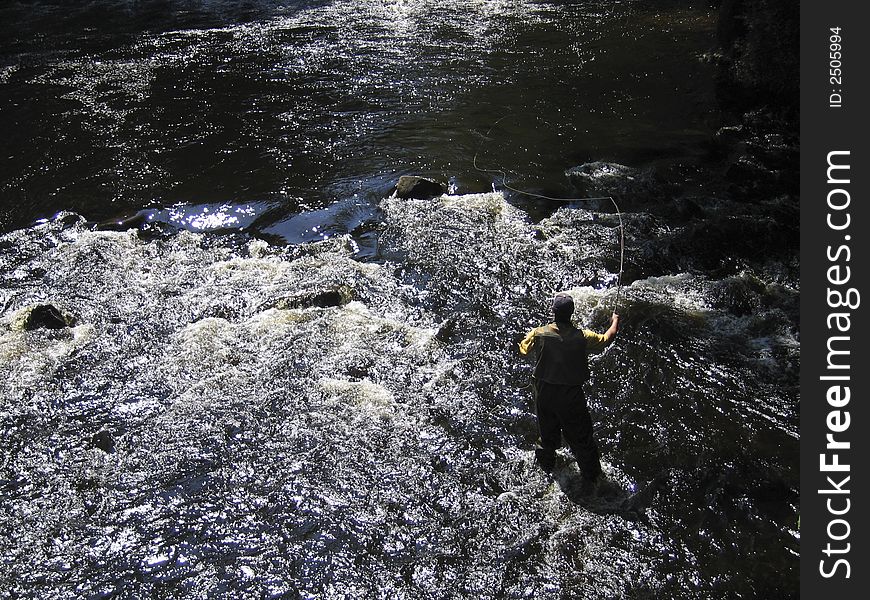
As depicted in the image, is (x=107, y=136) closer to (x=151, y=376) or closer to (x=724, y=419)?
(x=151, y=376)

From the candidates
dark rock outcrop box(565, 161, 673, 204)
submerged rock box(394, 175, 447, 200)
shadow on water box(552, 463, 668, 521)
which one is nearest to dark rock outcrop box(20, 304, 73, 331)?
submerged rock box(394, 175, 447, 200)

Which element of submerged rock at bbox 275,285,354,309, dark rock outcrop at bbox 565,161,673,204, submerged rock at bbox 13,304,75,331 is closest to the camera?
submerged rock at bbox 13,304,75,331

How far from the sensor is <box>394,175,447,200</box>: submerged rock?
1205cm

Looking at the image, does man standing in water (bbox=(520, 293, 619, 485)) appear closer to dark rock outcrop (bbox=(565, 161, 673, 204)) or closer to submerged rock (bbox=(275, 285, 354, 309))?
submerged rock (bbox=(275, 285, 354, 309))

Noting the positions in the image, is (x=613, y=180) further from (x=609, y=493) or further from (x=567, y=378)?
(x=609, y=493)

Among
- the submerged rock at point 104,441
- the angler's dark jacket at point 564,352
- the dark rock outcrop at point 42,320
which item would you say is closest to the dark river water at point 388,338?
Answer: the submerged rock at point 104,441

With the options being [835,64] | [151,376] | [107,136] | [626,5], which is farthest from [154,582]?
[626,5]

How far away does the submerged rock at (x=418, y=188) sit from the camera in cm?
1205

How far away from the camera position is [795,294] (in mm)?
9117

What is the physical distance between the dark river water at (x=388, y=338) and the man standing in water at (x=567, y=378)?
364mm

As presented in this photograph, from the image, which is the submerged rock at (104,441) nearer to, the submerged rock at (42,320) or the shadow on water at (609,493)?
the submerged rock at (42,320)

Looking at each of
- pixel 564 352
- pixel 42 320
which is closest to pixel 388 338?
pixel 564 352

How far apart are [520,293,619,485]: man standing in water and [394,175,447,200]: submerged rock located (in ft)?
20.1

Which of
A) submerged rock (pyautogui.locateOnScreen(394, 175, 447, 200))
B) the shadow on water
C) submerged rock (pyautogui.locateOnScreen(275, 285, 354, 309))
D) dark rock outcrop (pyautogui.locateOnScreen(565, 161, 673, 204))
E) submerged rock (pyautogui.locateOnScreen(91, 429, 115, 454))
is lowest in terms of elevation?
the shadow on water
